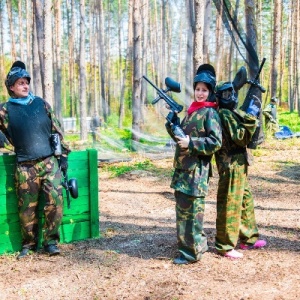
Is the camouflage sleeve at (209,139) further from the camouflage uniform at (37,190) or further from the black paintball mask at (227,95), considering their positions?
the camouflage uniform at (37,190)

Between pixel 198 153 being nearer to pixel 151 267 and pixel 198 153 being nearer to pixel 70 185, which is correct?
pixel 151 267

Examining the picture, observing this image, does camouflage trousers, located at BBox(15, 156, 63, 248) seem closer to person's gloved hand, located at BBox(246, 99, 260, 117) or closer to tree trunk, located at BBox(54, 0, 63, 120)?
person's gloved hand, located at BBox(246, 99, 260, 117)

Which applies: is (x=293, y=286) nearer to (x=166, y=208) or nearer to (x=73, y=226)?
(x=73, y=226)

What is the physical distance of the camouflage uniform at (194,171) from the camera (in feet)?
10.7

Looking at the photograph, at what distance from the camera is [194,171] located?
3.32m

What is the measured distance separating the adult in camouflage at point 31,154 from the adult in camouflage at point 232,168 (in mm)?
1432

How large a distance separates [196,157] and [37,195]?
1.46m

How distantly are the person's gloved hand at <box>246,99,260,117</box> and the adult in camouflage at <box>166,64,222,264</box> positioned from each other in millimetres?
286

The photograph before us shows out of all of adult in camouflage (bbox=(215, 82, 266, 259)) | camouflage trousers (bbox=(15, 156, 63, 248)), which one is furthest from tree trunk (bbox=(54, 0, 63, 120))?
adult in camouflage (bbox=(215, 82, 266, 259))

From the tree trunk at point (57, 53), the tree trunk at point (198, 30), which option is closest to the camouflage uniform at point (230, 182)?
the tree trunk at point (198, 30)

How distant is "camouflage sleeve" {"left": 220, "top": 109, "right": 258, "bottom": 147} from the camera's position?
11.0ft

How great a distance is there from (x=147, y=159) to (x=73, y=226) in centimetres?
536

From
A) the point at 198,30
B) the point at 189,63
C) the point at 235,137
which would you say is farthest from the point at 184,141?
the point at 189,63

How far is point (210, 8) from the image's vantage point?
9539 millimetres
